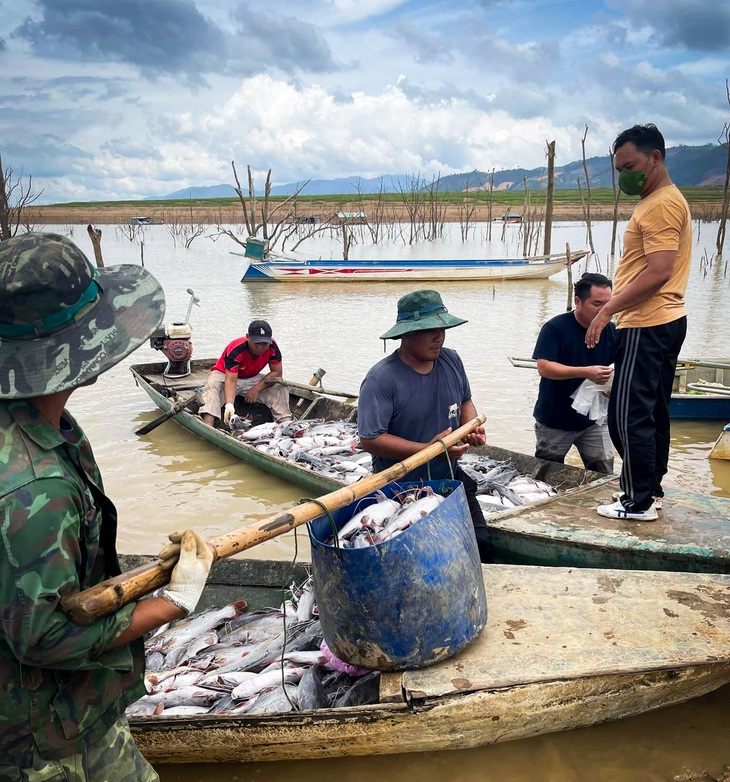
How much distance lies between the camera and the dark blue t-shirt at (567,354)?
5.88 m

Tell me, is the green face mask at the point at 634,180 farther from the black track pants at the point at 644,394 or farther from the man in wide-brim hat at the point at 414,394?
the man in wide-brim hat at the point at 414,394

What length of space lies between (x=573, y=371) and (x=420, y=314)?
1.99 meters

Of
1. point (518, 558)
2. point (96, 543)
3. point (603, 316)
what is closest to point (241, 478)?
point (518, 558)

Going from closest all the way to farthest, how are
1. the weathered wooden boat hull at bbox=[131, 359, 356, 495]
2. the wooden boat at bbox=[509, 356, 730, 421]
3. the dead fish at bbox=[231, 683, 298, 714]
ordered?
the dead fish at bbox=[231, 683, 298, 714] < the weathered wooden boat hull at bbox=[131, 359, 356, 495] < the wooden boat at bbox=[509, 356, 730, 421]

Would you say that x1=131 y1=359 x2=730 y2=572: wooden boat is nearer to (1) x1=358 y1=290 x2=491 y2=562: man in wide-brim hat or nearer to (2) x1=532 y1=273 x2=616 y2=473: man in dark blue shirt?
(2) x1=532 y1=273 x2=616 y2=473: man in dark blue shirt

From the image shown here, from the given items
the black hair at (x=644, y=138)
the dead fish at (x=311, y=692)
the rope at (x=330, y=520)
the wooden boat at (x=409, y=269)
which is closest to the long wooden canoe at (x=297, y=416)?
the black hair at (x=644, y=138)

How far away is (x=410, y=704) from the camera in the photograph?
3191 millimetres

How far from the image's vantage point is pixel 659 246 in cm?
424

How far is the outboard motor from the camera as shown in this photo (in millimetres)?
11195

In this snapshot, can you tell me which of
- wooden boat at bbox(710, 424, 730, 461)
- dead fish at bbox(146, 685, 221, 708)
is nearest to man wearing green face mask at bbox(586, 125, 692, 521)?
dead fish at bbox(146, 685, 221, 708)

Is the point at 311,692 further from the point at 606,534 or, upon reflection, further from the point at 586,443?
the point at 586,443

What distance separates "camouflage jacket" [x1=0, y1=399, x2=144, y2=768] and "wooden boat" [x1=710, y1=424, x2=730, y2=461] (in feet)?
26.8

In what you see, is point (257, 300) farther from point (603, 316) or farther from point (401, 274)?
point (603, 316)

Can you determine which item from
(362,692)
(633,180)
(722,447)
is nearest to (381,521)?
(362,692)
